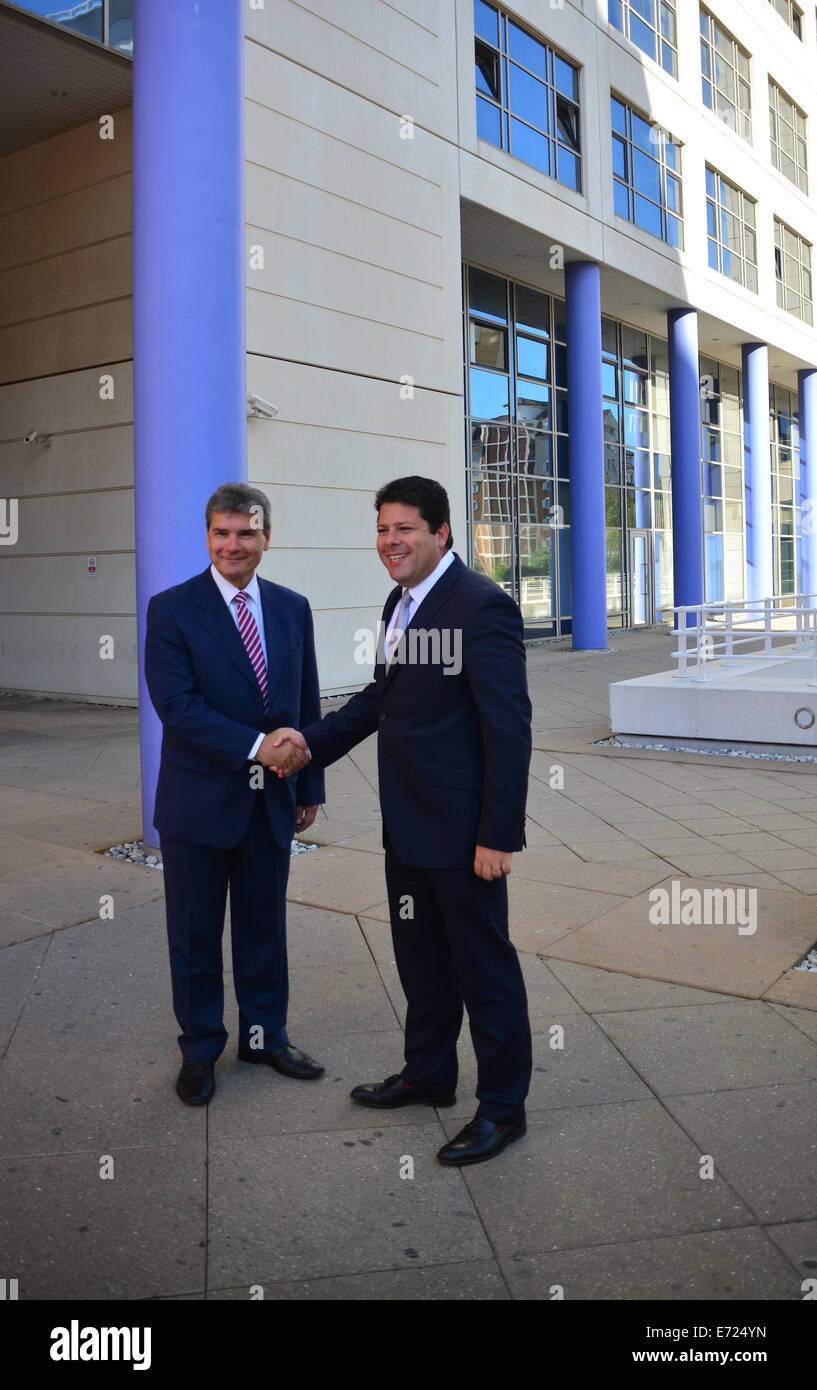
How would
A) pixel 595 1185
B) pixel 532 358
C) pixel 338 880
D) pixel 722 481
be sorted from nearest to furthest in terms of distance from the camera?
pixel 595 1185 → pixel 338 880 → pixel 532 358 → pixel 722 481

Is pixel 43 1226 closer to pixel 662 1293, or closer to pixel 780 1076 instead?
pixel 662 1293

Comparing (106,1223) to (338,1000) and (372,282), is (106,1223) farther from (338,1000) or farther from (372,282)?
(372,282)

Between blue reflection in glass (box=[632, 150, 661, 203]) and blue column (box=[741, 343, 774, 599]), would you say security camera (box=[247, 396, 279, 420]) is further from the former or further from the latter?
blue column (box=[741, 343, 774, 599])

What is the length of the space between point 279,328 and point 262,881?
34.2 feet

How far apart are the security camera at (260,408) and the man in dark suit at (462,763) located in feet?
31.8

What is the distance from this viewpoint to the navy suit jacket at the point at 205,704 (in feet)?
11.0

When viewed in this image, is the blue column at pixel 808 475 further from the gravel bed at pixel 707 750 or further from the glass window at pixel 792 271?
the gravel bed at pixel 707 750

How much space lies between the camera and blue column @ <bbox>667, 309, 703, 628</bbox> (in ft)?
78.0

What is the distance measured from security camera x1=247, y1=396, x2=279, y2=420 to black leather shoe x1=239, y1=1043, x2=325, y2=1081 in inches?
384

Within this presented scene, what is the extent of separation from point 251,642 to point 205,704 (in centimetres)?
26

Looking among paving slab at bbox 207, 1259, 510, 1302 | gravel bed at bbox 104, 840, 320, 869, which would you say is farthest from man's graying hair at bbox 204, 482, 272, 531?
gravel bed at bbox 104, 840, 320, 869

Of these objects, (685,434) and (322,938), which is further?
(685,434)

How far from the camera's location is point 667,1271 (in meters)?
2.48

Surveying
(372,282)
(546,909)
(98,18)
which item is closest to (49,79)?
(98,18)
